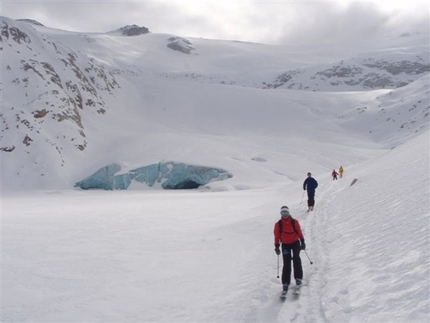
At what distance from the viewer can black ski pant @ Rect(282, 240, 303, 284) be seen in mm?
8297

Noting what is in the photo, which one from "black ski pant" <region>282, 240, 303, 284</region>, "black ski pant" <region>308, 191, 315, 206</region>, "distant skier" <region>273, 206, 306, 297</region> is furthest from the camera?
"black ski pant" <region>308, 191, 315, 206</region>

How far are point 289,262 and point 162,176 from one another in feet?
132

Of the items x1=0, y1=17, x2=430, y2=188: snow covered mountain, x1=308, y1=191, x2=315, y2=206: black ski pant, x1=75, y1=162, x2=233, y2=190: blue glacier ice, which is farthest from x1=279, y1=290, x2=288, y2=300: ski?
x1=75, y1=162, x2=233, y2=190: blue glacier ice

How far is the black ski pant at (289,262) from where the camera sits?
8.30 meters

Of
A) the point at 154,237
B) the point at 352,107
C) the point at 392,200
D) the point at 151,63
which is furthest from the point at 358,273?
the point at 151,63

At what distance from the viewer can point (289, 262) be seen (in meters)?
8.43

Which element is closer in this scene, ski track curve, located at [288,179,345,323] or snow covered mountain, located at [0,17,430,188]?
ski track curve, located at [288,179,345,323]

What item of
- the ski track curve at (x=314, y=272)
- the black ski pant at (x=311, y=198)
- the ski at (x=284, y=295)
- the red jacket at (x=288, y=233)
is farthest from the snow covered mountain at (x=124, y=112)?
the ski at (x=284, y=295)

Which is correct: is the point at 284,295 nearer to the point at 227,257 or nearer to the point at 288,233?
the point at 288,233

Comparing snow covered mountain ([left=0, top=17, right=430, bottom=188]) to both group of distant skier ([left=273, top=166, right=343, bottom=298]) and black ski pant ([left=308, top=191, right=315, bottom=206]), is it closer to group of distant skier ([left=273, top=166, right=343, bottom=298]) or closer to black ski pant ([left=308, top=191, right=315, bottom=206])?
black ski pant ([left=308, top=191, right=315, bottom=206])

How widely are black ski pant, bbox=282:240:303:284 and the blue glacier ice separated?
37.2 metres

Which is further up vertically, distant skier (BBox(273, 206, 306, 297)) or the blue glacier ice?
the blue glacier ice

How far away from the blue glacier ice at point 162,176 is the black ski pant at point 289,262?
37.2 metres

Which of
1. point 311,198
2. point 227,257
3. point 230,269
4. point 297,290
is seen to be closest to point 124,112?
point 311,198
